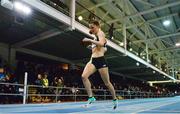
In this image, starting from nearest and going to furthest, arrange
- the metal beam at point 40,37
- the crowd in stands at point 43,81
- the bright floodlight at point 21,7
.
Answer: the bright floodlight at point 21,7, the crowd in stands at point 43,81, the metal beam at point 40,37

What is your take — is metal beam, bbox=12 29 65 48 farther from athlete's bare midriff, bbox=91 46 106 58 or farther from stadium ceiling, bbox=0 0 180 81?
athlete's bare midriff, bbox=91 46 106 58

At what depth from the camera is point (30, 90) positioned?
975 cm

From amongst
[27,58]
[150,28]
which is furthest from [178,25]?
[27,58]

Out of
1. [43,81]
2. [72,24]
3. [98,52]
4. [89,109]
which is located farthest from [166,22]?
[98,52]

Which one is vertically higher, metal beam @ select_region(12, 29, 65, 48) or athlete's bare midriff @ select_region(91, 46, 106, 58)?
metal beam @ select_region(12, 29, 65, 48)

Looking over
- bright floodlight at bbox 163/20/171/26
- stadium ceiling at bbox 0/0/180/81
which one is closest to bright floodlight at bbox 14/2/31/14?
stadium ceiling at bbox 0/0/180/81

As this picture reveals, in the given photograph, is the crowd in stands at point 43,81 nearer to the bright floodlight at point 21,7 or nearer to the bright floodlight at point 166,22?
the bright floodlight at point 21,7

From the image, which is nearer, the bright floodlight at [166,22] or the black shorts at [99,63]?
the black shorts at [99,63]

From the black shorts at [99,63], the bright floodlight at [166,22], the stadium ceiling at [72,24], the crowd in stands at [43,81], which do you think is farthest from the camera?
the bright floodlight at [166,22]

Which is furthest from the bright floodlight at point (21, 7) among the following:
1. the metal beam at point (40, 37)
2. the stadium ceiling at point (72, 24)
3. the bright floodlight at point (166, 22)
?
the bright floodlight at point (166, 22)

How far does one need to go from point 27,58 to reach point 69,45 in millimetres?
2500

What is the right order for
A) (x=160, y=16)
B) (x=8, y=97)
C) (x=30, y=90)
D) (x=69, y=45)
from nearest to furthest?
(x=8, y=97)
(x=30, y=90)
(x=69, y=45)
(x=160, y=16)

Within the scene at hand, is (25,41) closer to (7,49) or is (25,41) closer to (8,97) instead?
(7,49)

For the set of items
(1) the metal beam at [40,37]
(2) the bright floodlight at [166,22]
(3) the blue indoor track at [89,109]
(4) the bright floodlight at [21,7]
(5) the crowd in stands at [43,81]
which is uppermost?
(2) the bright floodlight at [166,22]
